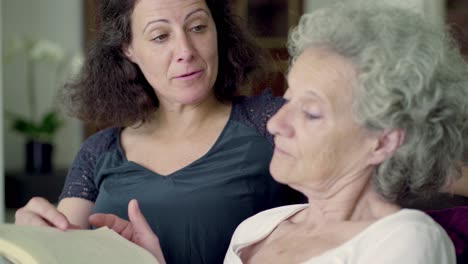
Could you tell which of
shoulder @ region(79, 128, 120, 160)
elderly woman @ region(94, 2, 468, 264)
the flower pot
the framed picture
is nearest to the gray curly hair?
elderly woman @ region(94, 2, 468, 264)

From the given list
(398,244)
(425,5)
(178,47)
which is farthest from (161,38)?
(425,5)

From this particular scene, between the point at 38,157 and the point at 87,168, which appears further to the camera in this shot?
the point at 38,157

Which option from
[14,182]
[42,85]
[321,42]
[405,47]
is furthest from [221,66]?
[42,85]

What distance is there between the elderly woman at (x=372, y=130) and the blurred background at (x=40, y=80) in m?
3.93

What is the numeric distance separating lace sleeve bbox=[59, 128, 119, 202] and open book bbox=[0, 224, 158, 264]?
1.63ft

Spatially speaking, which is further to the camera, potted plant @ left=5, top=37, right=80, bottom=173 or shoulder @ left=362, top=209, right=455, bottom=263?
potted plant @ left=5, top=37, right=80, bottom=173

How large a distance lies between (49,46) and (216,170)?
372cm

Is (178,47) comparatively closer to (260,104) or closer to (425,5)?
(260,104)

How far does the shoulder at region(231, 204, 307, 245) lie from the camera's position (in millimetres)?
1587

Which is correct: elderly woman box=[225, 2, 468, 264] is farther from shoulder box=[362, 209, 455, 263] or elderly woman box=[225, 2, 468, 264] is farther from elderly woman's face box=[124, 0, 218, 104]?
elderly woman's face box=[124, 0, 218, 104]

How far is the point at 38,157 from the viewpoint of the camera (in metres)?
5.34

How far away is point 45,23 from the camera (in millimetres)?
5559

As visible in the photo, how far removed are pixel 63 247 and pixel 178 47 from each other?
0.65 m

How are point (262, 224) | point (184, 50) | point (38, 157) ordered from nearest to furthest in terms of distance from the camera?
point (262, 224)
point (184, 50)
point (38, 157)
